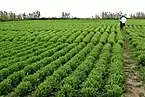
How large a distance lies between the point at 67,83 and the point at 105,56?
5.18m

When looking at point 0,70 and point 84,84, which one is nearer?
point 84,84

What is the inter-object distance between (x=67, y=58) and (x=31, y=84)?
4.53m

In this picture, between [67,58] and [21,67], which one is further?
[67,58]

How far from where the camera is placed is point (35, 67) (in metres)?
12.1

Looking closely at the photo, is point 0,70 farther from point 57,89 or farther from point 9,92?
point 57,89

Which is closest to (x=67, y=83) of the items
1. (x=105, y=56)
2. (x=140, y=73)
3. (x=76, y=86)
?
(x=76, y=86)

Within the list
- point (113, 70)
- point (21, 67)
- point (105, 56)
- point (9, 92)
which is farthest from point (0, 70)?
point (105, 56)

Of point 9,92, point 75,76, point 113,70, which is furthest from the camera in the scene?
point 113,70

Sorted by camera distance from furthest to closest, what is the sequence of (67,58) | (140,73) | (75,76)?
(67,58)
(140,73)
(75,76)

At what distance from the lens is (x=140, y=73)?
1223 centimetres

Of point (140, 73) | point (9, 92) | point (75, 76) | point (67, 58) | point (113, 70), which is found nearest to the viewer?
point (9, 92)

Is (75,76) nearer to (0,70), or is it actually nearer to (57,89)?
(57,89)

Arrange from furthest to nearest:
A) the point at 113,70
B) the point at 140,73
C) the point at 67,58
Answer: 1. the point at 67,58
2. the point at 140,73
3. the point at 113,70

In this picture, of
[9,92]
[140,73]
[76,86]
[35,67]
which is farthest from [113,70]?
[9,92]
